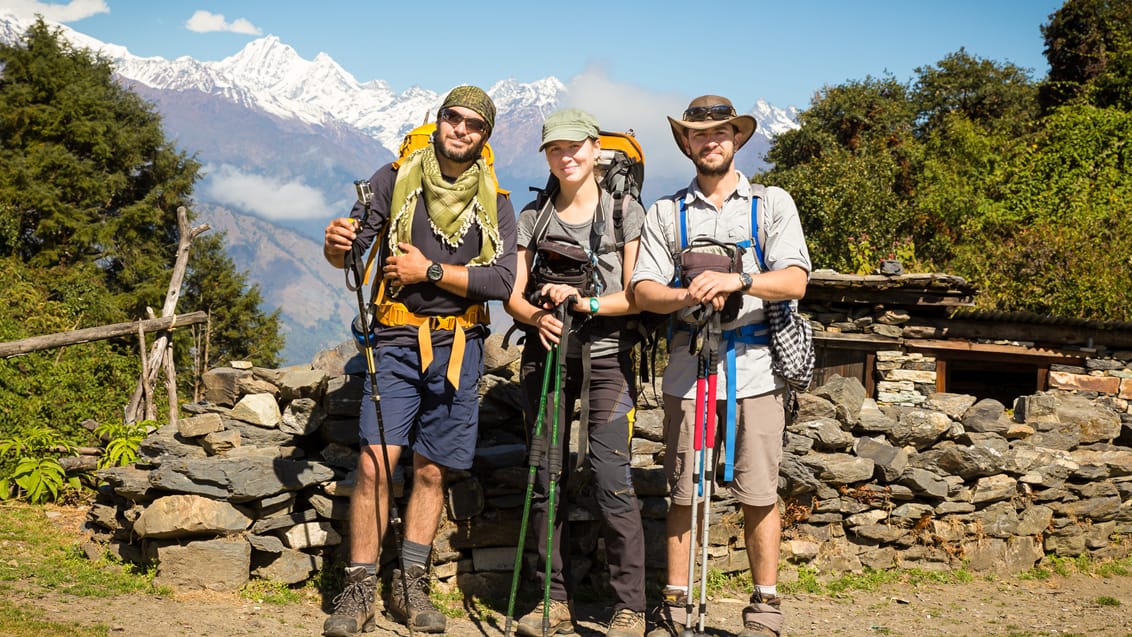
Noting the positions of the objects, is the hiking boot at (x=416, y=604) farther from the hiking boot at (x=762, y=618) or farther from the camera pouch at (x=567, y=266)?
the camera pouch at (x=567, y=266)

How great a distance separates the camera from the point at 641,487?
5.82m

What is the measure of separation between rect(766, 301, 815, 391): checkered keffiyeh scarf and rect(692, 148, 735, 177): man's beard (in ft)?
2.15

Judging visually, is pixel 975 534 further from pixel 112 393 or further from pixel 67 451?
pixel 112 393

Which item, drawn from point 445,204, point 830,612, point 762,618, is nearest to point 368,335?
point 445,204

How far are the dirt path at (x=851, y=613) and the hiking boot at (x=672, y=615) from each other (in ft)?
1.44

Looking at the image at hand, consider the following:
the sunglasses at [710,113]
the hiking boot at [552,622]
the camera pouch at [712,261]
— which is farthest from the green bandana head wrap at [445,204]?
the hiking boot at [552,622]

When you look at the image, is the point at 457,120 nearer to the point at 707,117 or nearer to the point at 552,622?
the point at 707,117

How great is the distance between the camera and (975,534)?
6.97 meters

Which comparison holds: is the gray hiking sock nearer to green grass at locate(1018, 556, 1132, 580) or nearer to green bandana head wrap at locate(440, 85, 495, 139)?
green bandana head wrap at locate(440, 85, 495, 139)

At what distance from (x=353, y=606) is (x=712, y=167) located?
2.65 metres

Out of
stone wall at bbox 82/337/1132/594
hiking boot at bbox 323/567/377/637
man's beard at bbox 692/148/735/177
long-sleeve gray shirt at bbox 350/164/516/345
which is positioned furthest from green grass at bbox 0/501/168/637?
man's beard at bbox 692/148/735/177

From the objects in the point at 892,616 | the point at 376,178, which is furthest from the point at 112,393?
the point at 892,616

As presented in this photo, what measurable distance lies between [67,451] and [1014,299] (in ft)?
57.5

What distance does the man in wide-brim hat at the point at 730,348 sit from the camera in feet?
14.3
